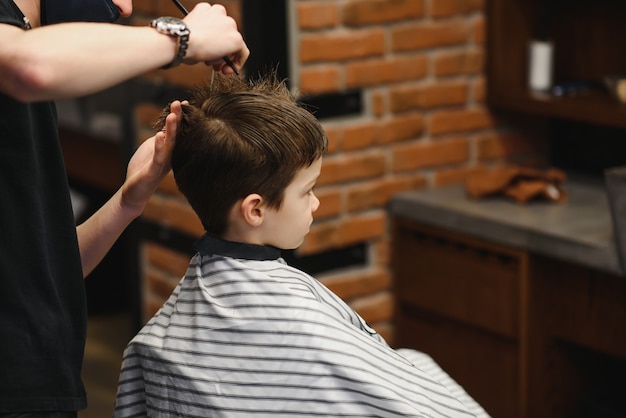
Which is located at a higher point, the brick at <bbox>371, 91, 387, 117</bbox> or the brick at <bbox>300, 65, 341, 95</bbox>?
the brick at <bbox>300, 65, 341, 95</bbox>

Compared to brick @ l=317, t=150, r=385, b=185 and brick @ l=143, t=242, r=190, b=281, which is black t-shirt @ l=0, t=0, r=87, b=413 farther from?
brick @ l=143, t=242, r=190, b=281

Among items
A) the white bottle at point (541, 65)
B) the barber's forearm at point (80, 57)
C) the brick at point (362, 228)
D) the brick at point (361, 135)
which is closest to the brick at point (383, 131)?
the brick at point (361, 135)

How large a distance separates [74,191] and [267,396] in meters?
2.93

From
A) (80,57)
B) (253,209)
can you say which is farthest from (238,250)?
(80,57)

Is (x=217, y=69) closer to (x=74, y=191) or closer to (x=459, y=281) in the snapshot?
(x=459, y=281)

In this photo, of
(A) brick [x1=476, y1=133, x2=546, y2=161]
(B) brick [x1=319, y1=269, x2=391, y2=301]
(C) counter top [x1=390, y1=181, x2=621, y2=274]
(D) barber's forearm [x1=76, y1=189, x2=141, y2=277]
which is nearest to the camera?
(D) barber's forearm [x1=76, y1=189, x2=141, y2=277]

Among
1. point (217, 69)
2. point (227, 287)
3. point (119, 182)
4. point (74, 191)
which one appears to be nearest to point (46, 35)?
point (217, 69)

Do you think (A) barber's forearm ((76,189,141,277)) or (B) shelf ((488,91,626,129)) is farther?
(B) shelf ((488,91,626,129))

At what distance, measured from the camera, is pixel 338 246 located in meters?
3.04

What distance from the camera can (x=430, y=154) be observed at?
10.5 feet

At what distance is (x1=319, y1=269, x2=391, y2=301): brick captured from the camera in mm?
3066

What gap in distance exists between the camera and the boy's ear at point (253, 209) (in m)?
1.57

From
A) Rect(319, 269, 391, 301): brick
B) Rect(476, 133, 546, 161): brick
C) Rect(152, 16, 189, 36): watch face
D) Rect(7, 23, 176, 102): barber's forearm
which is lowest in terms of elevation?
Rect(319, 269, 391, 301): brick

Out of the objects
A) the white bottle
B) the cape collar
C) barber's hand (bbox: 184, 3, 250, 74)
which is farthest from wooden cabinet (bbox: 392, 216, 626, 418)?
barber's hand (bbox: 184, 3, 250, 74)
